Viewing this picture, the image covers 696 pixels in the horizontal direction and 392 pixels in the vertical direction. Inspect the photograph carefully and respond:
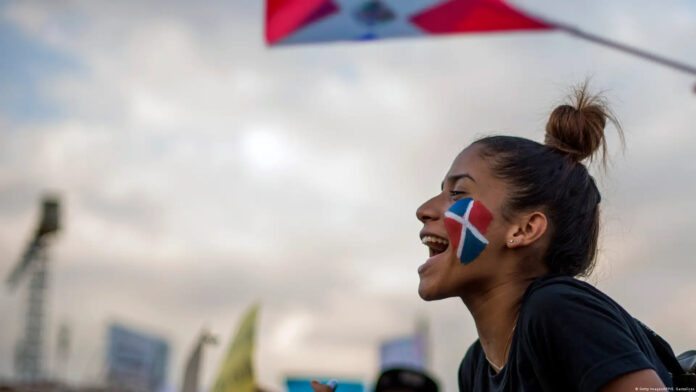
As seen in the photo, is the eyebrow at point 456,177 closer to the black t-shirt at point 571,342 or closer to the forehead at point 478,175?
the forehead at point 478,175

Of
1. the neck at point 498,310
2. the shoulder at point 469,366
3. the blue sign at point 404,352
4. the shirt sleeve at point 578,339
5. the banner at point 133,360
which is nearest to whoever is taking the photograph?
the shirt sleeve at point 578,339

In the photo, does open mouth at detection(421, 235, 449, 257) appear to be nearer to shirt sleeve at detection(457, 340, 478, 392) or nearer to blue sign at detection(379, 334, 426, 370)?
shirt sleeve at detection(457, 340, 478, 392)

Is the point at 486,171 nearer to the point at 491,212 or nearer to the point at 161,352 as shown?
the point at 491,212

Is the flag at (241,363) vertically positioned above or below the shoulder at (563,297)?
below

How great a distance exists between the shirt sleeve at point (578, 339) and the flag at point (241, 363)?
614 centimetres

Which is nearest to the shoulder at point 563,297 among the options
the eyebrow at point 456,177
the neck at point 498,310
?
the neck at point 498,310

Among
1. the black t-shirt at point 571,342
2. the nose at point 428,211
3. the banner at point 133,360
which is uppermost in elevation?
the nose at point 428,211

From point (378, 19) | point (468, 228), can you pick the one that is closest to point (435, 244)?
point (468, 228)

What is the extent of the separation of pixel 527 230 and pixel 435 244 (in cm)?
28

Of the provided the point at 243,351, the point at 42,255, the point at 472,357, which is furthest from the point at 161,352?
the point at 472,357

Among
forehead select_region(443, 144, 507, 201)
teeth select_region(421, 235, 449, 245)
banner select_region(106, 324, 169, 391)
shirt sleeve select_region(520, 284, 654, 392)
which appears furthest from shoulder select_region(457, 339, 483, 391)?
banner select_region(106, 324, 169, 391)

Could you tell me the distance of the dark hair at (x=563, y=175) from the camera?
252cm

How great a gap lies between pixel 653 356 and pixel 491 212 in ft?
1.99

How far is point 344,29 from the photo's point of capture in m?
5.38
